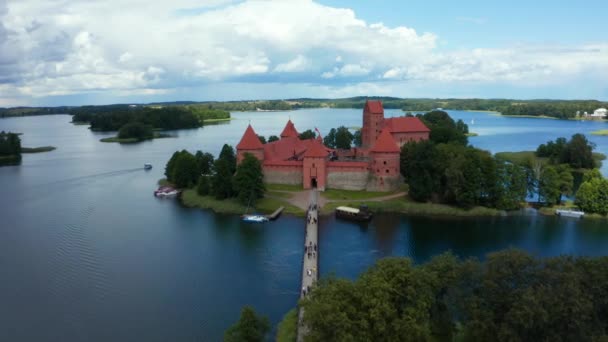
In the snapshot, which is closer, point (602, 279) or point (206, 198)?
point (602, 279)

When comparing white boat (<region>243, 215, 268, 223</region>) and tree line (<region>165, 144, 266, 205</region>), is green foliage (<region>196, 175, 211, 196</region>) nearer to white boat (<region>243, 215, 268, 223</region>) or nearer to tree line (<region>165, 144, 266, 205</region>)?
tree line (<region>165, 144, 266, 205</region>)

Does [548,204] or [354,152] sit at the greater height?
[354,152]

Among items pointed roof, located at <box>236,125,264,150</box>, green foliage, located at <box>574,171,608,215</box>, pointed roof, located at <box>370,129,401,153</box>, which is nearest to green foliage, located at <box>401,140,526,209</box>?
pointed roof, located at <box>370,129,401,153</box>

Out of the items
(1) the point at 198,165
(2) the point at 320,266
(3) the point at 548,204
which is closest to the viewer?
(2) the point at 320,266

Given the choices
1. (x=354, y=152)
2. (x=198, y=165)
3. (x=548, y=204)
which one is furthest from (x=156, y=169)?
(x=548, y=204)

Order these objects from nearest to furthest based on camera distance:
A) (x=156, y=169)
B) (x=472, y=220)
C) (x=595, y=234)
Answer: (x=595, y=234) < (x=472, y=220) < (x=156, y=169)

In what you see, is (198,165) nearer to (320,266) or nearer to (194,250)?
(194,250)
